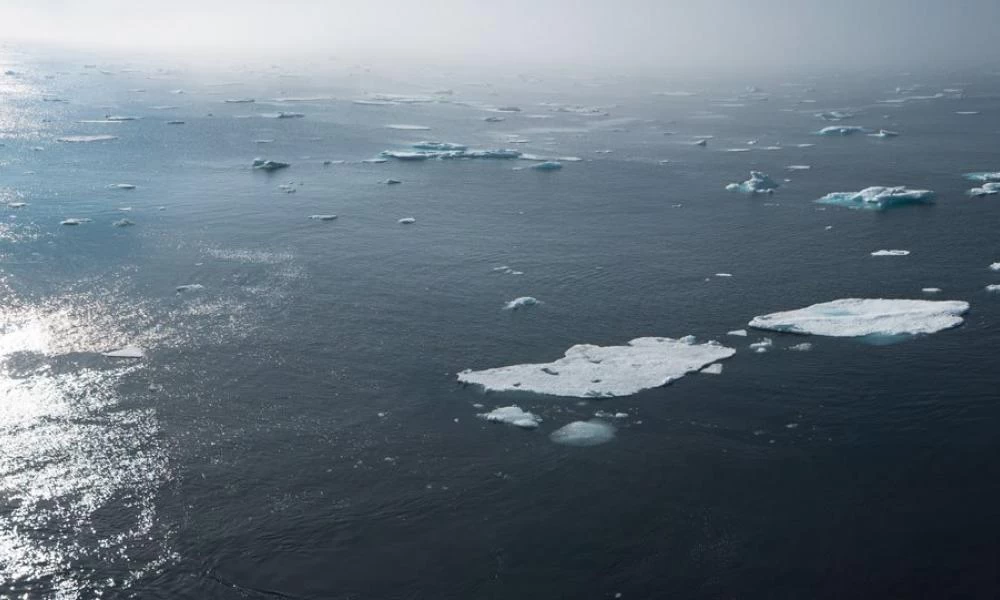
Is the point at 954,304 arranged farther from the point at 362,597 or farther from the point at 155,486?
the point at 155,486

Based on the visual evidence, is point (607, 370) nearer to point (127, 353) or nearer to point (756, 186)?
point (127, 353)


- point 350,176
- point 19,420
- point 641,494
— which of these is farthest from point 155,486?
point 350,176

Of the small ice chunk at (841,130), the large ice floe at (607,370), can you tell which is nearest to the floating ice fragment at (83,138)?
the large ice floe at (607,370)

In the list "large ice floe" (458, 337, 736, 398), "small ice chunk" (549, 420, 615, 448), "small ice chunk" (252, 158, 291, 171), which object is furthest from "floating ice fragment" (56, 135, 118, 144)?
"small ice chunk" (549, 420, 615, 448)

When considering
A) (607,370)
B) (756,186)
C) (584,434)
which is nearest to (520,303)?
(607,370)

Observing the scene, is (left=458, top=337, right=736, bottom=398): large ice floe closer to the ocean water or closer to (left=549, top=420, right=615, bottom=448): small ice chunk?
the ocean water

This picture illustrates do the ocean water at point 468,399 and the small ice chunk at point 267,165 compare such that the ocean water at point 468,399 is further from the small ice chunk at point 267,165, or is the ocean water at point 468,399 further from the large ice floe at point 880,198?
the small ice chunk at point 267,165
